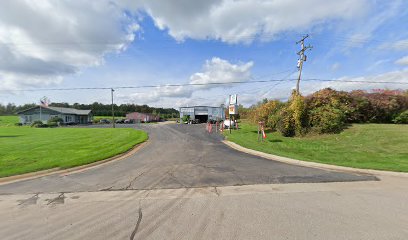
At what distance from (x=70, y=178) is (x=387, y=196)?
9.25 metres

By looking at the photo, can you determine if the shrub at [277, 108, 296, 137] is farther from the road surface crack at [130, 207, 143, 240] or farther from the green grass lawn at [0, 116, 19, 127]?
the green grass lawn at [0, 116, 19, 127]

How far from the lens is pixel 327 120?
16031 mm

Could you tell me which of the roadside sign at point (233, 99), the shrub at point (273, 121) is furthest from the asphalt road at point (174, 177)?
the roadside sign at point (233, 99)

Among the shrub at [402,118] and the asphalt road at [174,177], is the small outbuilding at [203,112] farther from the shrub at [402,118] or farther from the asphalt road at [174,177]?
the asphalt road at [174,177]

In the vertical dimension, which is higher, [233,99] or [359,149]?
[233,99]

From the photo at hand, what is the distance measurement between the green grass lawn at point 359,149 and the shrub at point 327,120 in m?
0.74

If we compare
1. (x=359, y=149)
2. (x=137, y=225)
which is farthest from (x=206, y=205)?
(x=359, y=149)

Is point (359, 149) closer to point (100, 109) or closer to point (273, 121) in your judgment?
point (273, 121)

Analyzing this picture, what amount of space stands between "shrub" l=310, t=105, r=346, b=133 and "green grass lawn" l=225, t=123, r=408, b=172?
0.74 m

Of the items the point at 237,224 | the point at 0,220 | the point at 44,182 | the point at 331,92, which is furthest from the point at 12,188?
the point at 331,92

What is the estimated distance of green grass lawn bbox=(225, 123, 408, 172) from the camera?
882 centimetres

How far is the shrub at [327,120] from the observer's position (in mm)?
15844

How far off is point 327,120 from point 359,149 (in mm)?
4816

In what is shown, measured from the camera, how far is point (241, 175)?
687 centimetres
